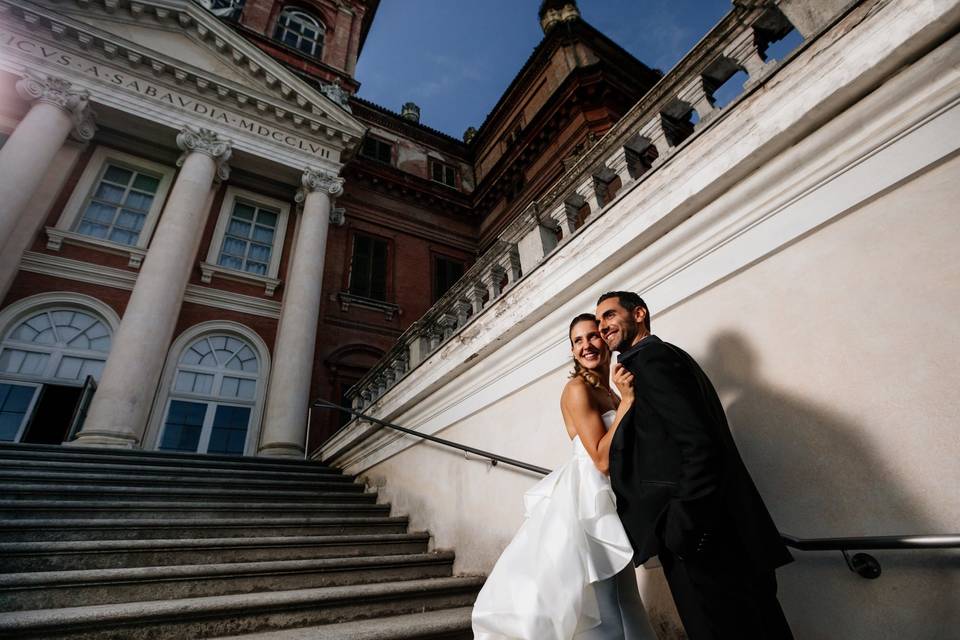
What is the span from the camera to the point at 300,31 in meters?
16.4

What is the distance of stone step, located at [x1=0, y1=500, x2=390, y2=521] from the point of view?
359cm

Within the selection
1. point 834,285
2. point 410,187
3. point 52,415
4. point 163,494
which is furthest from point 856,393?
point 410,187

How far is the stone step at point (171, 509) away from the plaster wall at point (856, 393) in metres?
3.47

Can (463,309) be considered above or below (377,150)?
below

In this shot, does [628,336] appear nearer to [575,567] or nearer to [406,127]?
[575,567]

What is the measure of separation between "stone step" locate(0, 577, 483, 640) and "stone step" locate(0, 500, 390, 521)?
1.54m

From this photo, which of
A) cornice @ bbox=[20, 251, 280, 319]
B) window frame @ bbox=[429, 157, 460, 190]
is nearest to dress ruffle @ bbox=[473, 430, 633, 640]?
cornice @ bbox=[20, 251, 280, 319]

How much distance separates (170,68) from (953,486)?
14305mm

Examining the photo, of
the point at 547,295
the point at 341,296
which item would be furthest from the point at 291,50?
the point at 547,295

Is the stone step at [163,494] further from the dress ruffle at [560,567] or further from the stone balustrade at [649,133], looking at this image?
the dress ruffle at [560,567]

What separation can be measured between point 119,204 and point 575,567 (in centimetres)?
1310

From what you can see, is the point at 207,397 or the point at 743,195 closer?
the point at 743,195

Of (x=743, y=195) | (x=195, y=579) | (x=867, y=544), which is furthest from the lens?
(x=195, y=579)

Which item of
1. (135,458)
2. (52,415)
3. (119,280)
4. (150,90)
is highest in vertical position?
(150,90)
